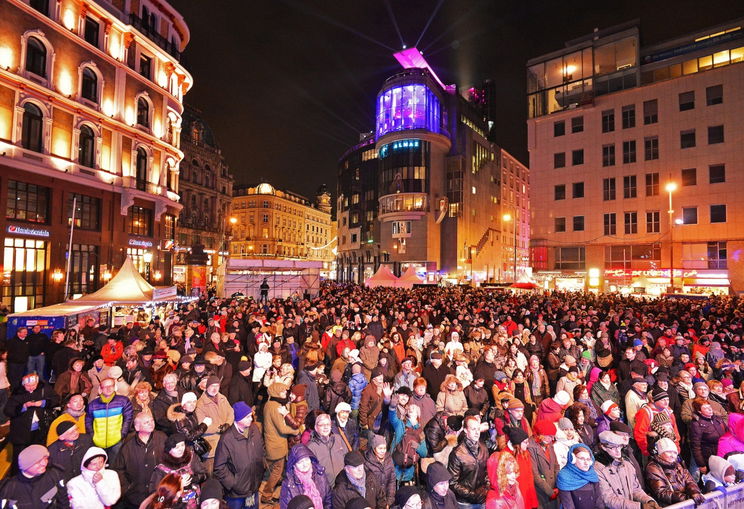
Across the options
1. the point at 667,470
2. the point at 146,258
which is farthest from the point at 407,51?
the point at 667,470

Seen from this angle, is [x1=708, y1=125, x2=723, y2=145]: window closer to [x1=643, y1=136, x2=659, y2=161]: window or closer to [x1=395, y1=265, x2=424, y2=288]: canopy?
[x1=643, y1=136, x2=659, y2=161]: window

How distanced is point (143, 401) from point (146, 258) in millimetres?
26907

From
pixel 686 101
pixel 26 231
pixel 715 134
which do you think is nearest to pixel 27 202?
pixel 26 231

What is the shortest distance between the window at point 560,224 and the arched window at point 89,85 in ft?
140

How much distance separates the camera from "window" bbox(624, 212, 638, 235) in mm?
40812

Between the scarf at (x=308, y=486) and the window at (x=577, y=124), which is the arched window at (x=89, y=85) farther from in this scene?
the window at (x=577, y=124)

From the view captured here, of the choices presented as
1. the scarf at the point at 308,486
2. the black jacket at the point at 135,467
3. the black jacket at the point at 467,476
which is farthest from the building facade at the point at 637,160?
the black jacket at the point at 135,467

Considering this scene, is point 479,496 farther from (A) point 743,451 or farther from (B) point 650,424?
(A) point 743,451

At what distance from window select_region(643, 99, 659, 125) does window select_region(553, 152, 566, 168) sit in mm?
7809

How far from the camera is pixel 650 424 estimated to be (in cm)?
585

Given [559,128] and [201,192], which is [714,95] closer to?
[559,128]

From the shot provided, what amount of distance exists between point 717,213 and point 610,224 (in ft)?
27.9

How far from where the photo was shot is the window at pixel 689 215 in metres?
38.5

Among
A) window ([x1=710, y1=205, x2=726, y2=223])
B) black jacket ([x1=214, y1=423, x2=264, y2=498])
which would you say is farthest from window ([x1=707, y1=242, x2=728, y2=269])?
black jacket ([x1=214, y1=423, x2=264, y2=498])
